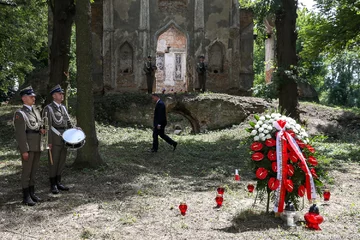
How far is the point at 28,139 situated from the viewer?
6766 millimetres

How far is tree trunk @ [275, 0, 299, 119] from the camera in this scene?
1462 centimetres

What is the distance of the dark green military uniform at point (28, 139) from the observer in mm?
6664

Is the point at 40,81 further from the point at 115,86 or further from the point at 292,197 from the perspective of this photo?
the point at 292,197

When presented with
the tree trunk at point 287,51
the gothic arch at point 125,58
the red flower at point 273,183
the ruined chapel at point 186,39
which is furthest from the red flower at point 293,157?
the gothic arch at point 125,58

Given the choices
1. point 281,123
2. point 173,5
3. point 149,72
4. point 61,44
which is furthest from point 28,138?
point 173,5

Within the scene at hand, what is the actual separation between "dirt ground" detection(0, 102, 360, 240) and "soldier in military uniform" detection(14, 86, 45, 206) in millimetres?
322

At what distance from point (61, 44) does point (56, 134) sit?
7012mm

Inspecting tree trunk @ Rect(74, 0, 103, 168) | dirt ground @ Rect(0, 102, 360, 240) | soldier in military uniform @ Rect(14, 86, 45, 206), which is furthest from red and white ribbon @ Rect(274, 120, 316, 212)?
tree trunk @ Rect(74, 0, 103, 168)

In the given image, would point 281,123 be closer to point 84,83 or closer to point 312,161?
point 312,161

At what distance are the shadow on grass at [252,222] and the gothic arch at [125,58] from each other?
20.7 meters

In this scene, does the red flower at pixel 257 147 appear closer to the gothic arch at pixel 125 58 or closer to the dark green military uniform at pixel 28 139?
the dark green military uniform at pixel 28 139

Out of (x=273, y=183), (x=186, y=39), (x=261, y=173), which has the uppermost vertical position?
(x=186, y=39)

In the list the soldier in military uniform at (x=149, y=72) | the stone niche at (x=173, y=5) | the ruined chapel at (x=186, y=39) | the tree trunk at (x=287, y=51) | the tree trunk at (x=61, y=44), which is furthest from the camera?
the stone niche at (x=173, y=5)

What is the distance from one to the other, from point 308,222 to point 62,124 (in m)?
4.86
